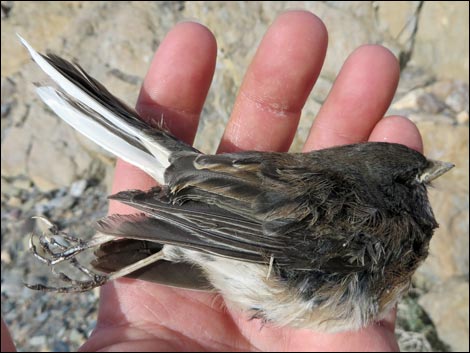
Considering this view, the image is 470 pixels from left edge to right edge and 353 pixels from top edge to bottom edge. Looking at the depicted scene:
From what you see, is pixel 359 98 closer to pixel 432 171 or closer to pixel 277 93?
pixel 277 93

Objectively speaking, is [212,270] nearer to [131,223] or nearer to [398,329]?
[131,223]

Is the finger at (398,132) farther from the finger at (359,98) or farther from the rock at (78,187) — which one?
the rock at (78,187)

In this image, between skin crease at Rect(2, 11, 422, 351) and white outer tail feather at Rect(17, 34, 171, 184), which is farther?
skin crease at Rect(2, 11, 422, 351)

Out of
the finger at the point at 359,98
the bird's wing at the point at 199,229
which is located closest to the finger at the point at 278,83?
the finger at the point at 359,98

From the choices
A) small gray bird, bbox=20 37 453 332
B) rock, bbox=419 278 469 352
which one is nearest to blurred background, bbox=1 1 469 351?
rock, bbox=419 278 469 352

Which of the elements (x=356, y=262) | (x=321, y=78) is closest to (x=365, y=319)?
(x=356, y=262)

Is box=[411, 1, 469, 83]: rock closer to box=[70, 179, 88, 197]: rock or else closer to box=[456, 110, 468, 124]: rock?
box=[456, 110, 468, 124]: rock

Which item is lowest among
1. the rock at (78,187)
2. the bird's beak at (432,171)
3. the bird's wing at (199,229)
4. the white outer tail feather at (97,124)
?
the rock at (78,187)
